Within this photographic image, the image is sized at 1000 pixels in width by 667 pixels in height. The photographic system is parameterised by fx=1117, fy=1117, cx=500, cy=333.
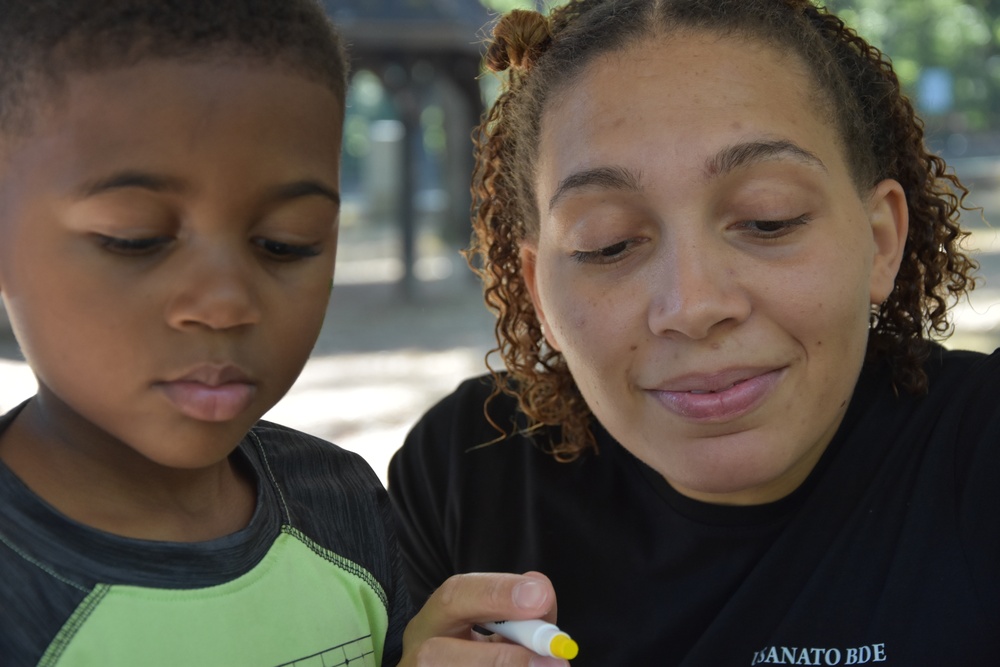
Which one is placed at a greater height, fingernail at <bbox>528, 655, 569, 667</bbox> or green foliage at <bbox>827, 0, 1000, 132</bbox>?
green foliage at <bbox>827, 0, 1000, 132</bbox>

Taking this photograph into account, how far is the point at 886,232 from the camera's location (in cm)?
167

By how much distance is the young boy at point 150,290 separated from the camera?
0.96 meters

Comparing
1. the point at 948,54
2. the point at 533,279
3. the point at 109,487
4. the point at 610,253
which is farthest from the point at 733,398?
the point at 948,54

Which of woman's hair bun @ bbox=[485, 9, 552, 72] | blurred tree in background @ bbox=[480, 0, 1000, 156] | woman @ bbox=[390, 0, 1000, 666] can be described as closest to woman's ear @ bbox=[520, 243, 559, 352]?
woman @ bbox=[390, 0, 1000, 666]

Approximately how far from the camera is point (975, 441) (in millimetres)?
1549

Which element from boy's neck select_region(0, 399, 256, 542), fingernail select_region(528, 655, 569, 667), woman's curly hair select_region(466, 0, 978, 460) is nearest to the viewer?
boy's neck select_region(0, 399, 256, 542)

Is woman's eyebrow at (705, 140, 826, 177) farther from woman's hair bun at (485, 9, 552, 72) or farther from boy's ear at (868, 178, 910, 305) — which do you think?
woman's hair bun at (485, 9, 552, 72)

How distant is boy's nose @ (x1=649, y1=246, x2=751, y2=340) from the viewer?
1.39 meters

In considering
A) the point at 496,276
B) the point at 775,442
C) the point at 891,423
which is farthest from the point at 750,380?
the point at 496,276

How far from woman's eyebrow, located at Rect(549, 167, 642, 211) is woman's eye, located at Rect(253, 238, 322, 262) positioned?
1.71ft

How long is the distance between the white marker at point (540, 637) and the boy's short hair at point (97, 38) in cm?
64

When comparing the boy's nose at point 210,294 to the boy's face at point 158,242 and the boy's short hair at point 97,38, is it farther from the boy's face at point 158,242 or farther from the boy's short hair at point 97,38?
the boy's short hair at point 97,38

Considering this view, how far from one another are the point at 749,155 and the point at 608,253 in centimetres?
23

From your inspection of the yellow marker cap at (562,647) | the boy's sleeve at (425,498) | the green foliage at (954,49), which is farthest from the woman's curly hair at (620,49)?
the green foliage at (954,49)
